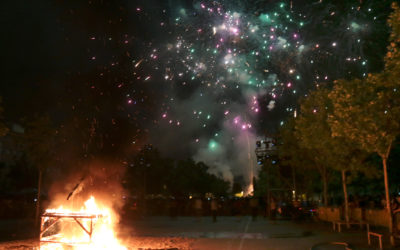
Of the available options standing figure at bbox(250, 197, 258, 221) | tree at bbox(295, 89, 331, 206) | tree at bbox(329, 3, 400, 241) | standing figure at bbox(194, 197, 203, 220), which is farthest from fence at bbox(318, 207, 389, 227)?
standing figure at bbox(194, 197, 203, 220)

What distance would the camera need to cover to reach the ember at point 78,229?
9914 millimetres

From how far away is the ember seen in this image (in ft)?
32.5

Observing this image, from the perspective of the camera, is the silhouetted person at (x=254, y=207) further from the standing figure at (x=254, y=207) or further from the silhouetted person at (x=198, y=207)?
the silhouetted person at (x=198, y=207)

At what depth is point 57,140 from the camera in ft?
76.2

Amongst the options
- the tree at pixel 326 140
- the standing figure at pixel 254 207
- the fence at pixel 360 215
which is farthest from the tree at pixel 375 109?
the standing figure at pixel 254 207

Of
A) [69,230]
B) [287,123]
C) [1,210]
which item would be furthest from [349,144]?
[1,210]

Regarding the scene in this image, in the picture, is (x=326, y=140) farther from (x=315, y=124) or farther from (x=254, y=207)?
(x=254, y=207)

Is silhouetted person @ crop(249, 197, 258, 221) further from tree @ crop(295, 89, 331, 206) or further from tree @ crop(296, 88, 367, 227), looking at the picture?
tree @ crop(296, 88, 367, 227)

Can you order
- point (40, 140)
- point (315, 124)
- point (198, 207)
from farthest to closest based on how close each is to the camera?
point (198, 207) → point (40, 140) → point (315, 124)

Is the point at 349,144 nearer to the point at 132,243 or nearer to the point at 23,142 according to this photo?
the point at 132,243

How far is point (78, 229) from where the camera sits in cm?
1205

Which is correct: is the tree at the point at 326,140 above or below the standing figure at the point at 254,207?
above

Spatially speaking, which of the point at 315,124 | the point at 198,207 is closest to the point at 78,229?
the point at 315,124

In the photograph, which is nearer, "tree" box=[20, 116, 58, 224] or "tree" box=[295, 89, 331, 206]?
"tree" box=[295, 89, 331, 206]
